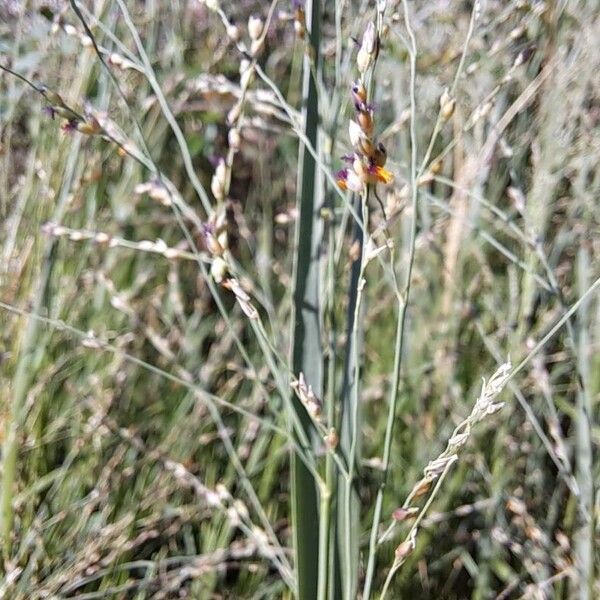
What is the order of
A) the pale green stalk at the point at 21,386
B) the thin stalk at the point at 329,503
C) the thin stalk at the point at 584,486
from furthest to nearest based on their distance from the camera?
the pale green stalk at the point at 21,386, the thin stalk at the point at 584,486, the thin stalk at the point at 329,503

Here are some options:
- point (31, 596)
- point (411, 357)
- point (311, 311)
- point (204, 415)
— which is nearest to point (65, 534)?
point (31, 596)

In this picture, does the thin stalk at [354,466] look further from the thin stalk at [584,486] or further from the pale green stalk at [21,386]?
the pale green stalk at [21,386]

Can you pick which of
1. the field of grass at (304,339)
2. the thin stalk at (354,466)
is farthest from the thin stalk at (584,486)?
the thin stalk at (354,466)

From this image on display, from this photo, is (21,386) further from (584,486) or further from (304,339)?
(584,486)

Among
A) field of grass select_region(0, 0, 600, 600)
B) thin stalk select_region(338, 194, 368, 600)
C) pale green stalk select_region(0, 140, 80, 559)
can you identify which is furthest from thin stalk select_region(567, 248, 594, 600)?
pale green stalk select_region(0, 140, 80, 559)

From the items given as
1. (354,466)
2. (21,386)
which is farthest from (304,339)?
(21,386)

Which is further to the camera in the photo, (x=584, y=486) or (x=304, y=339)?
(x=584, y=486)

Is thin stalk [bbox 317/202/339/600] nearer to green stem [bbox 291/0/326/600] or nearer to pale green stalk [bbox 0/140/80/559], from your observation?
green stem [bbox 291/0/326/600]

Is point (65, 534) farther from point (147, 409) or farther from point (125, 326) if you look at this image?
point (125, 326)
